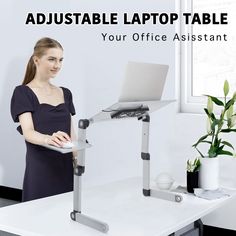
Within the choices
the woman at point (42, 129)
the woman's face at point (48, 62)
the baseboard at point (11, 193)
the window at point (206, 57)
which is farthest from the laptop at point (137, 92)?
the baseboard at point (11, 193)

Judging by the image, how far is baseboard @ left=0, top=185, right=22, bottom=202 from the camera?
491cm

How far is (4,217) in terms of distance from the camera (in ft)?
7.09

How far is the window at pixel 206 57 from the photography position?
12.0 feet

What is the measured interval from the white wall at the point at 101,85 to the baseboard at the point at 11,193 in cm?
5

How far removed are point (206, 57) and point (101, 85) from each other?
0.89m

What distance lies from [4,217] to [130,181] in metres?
0.93

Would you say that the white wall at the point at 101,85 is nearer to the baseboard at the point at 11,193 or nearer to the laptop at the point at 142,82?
the baseboard at the point at 11,193

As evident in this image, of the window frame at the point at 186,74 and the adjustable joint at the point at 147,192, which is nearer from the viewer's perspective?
the adjustable joint at the point at 147,192

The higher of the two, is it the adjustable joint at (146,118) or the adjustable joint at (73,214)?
the adjustable joint at (146,118)

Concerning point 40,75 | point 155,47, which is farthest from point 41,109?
point 155,47

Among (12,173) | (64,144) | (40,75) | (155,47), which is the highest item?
(155,47)

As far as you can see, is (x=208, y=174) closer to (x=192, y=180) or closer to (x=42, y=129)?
(x=192, y=180)

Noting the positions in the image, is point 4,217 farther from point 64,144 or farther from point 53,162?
point 53,162

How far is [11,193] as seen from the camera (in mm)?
4977
